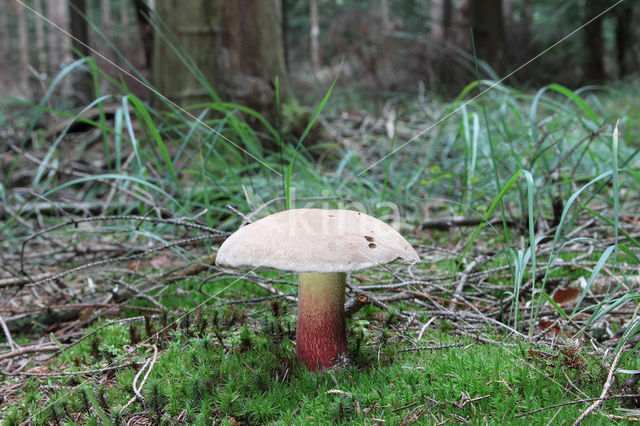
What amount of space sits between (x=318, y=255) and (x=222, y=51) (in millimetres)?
3391

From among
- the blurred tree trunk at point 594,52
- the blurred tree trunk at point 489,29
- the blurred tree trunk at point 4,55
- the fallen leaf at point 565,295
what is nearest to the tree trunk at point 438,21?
the blurred tree trunk at point 489,29

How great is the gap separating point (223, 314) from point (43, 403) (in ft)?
2.25

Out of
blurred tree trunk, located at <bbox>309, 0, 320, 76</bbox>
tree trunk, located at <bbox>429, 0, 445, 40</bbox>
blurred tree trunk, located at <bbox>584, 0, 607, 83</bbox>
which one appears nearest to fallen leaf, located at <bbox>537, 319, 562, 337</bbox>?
tree trunk, located at <bbox>429, 0, 445, 40</bbox>

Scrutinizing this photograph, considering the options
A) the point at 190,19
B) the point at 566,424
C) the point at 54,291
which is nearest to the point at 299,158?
the point at 54,291

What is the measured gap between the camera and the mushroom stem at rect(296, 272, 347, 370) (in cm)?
145

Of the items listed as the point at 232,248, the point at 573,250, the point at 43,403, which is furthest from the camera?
the point at 573,250

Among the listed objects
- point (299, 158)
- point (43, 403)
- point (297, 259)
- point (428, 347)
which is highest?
point (299, 158)

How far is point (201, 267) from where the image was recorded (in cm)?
219

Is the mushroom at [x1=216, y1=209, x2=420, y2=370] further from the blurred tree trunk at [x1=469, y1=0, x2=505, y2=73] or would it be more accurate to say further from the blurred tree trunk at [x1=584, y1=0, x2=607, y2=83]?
the blurred tree trunk at [x1=584, y1=0, x2=607, y2=83]

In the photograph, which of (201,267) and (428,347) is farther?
(201,267)

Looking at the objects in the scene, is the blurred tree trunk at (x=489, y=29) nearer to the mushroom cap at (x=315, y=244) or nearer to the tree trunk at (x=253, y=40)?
the tree trunk at (x=253, y=40)

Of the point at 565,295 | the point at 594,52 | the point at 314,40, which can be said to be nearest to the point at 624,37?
the point at 594,52

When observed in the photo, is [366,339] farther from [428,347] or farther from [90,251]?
[90,251]

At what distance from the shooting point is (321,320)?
1449 mm
